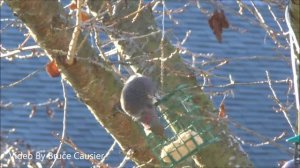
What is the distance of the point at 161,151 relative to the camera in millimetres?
4168

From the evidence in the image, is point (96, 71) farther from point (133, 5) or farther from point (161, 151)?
point (133, 5)

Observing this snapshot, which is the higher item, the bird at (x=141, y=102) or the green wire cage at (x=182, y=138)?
the bird at (x=141, y=102)

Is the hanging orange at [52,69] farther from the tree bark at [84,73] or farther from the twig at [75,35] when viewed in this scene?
the twig at [75,35]

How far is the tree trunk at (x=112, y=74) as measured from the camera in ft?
12.6

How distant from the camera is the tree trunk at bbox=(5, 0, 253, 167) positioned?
3828 mm

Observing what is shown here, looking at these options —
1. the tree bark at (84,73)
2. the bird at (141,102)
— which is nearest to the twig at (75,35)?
the tree bark at (84,73)

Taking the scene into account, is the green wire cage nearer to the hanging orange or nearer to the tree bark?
the tree bark

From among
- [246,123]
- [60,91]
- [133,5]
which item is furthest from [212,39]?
[133,5]

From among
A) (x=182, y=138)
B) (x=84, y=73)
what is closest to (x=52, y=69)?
(x=84, y=73)

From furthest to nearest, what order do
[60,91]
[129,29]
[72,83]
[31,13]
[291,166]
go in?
[60,91] < [129,29] < [72,83] < [31,13] < [291,166]

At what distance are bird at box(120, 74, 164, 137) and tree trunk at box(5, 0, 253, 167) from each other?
96 mm

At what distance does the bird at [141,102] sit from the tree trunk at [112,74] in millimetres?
96

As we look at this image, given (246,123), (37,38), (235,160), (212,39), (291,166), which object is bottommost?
(246,123)

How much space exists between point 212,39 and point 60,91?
181 centimetres
